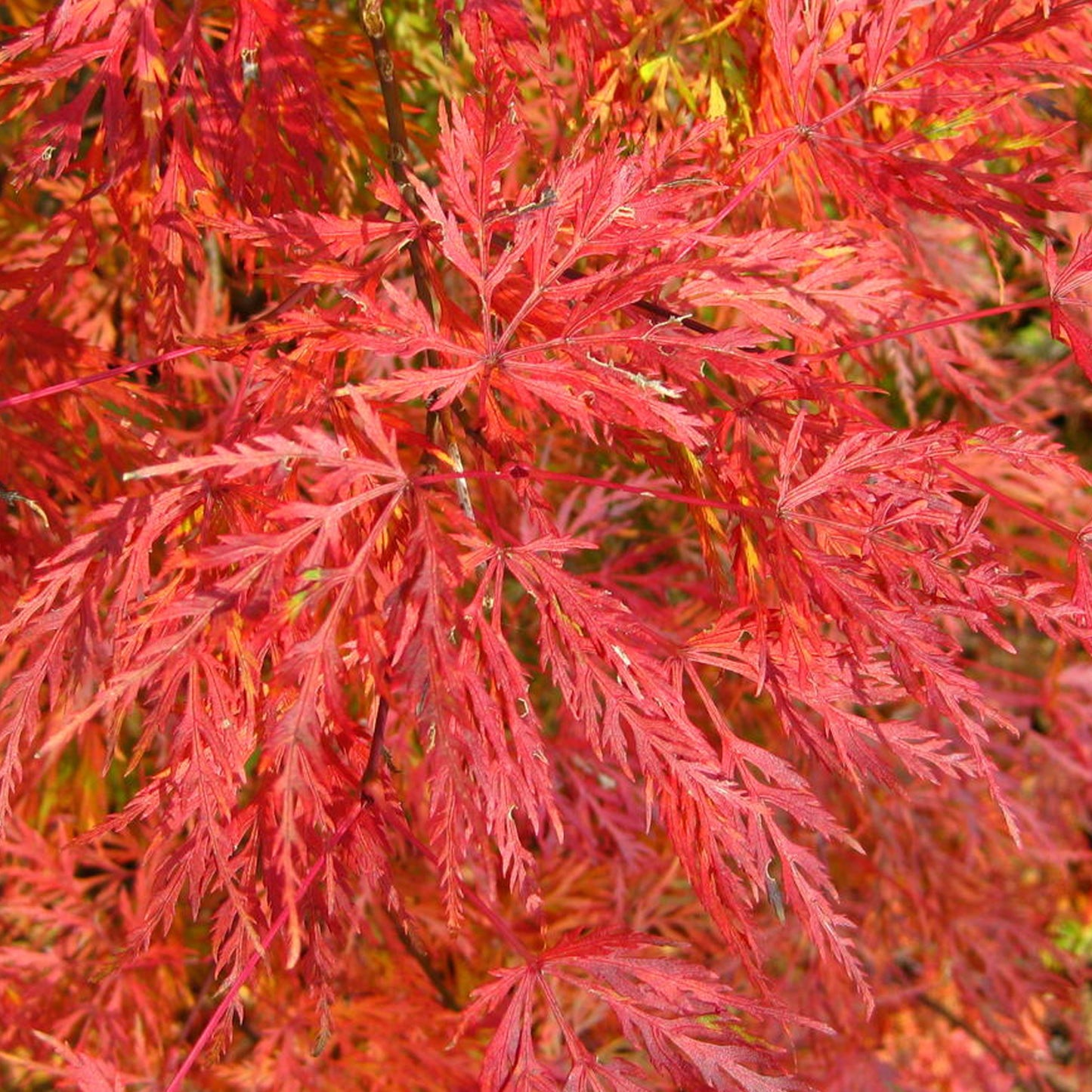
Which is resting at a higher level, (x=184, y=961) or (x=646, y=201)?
(x=646, y=201)

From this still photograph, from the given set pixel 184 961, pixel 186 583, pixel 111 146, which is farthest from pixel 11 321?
pixel 184 961

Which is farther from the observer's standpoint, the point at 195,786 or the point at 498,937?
the point at 498,937

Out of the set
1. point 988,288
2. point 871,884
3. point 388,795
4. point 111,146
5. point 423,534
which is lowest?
point 871,884

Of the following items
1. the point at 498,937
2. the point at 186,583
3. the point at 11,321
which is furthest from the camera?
the point at 498,937

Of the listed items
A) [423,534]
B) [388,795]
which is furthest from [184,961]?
[423,534]

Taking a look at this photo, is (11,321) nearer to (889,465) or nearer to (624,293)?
(624,293)

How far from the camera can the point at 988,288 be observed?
230 centimetres

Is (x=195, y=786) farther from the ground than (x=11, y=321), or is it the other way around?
(x=11, y=321)

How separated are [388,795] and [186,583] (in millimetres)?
259

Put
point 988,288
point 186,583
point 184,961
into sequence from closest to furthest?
point 186,583
point 184,961
point 988,288

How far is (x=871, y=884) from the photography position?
7.64ft

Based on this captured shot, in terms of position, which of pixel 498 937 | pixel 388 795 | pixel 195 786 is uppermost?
pixel 195 786

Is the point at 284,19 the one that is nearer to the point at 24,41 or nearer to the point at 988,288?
the point at 24,41

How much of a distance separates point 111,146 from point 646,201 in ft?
1.71
